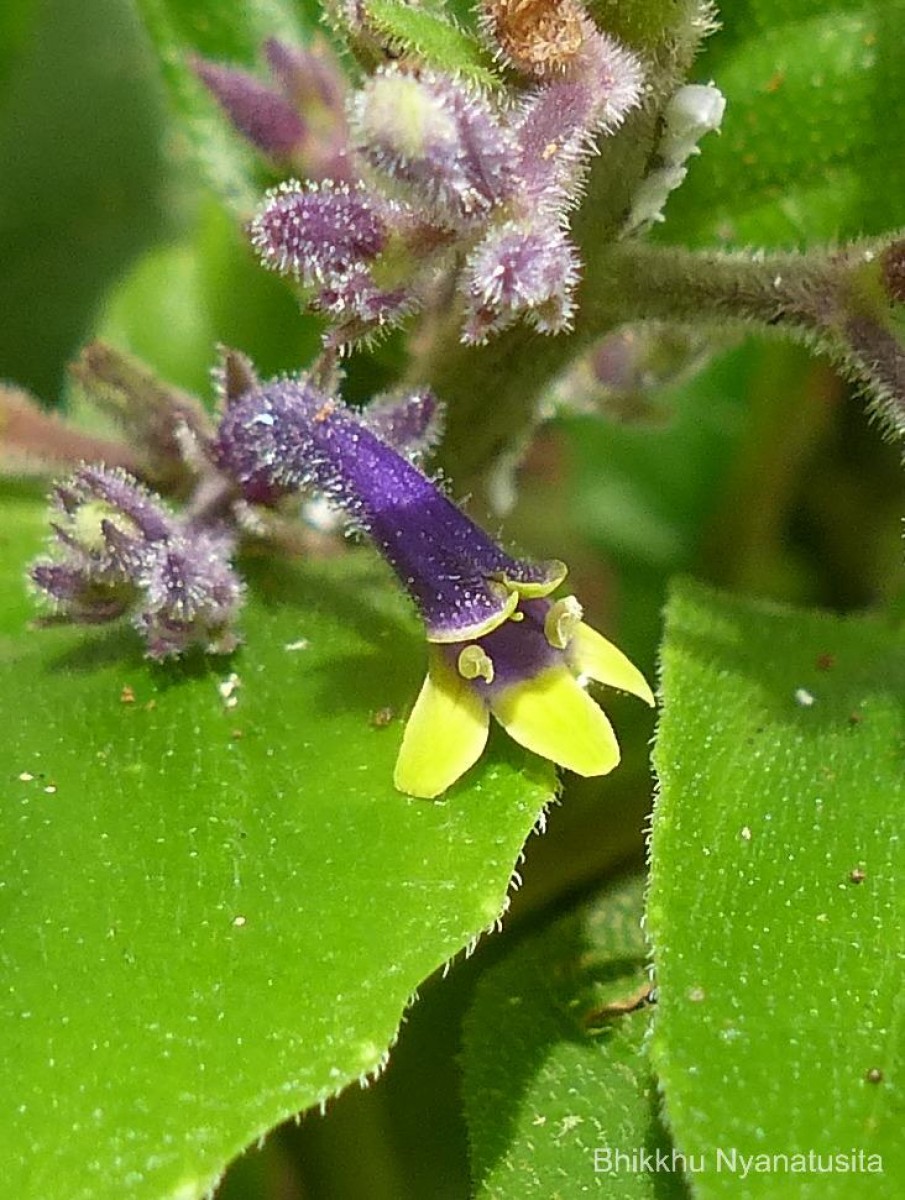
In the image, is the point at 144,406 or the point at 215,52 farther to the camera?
the point at 215,52

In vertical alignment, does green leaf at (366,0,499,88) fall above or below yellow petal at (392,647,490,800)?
above

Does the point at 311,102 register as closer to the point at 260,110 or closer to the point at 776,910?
the point at 260,110

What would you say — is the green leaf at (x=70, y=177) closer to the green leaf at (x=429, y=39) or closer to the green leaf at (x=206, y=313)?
the green leaf at (x=206, y=313)

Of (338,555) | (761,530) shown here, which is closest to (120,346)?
(338,555)

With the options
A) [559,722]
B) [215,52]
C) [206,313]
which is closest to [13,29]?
[215,52]

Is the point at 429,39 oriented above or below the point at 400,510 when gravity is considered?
above

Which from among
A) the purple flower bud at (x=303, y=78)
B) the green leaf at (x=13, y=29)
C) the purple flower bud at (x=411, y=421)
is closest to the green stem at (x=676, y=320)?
the purple flower bud at (x=411, y=421)

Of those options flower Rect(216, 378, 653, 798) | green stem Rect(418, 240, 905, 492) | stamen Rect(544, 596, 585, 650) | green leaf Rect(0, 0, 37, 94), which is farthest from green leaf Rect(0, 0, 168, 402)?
stamen Rect(544, 596, 585, 650)

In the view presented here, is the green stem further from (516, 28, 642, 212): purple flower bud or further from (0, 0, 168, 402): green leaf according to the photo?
(0, 0, 168, 402): green leaf
